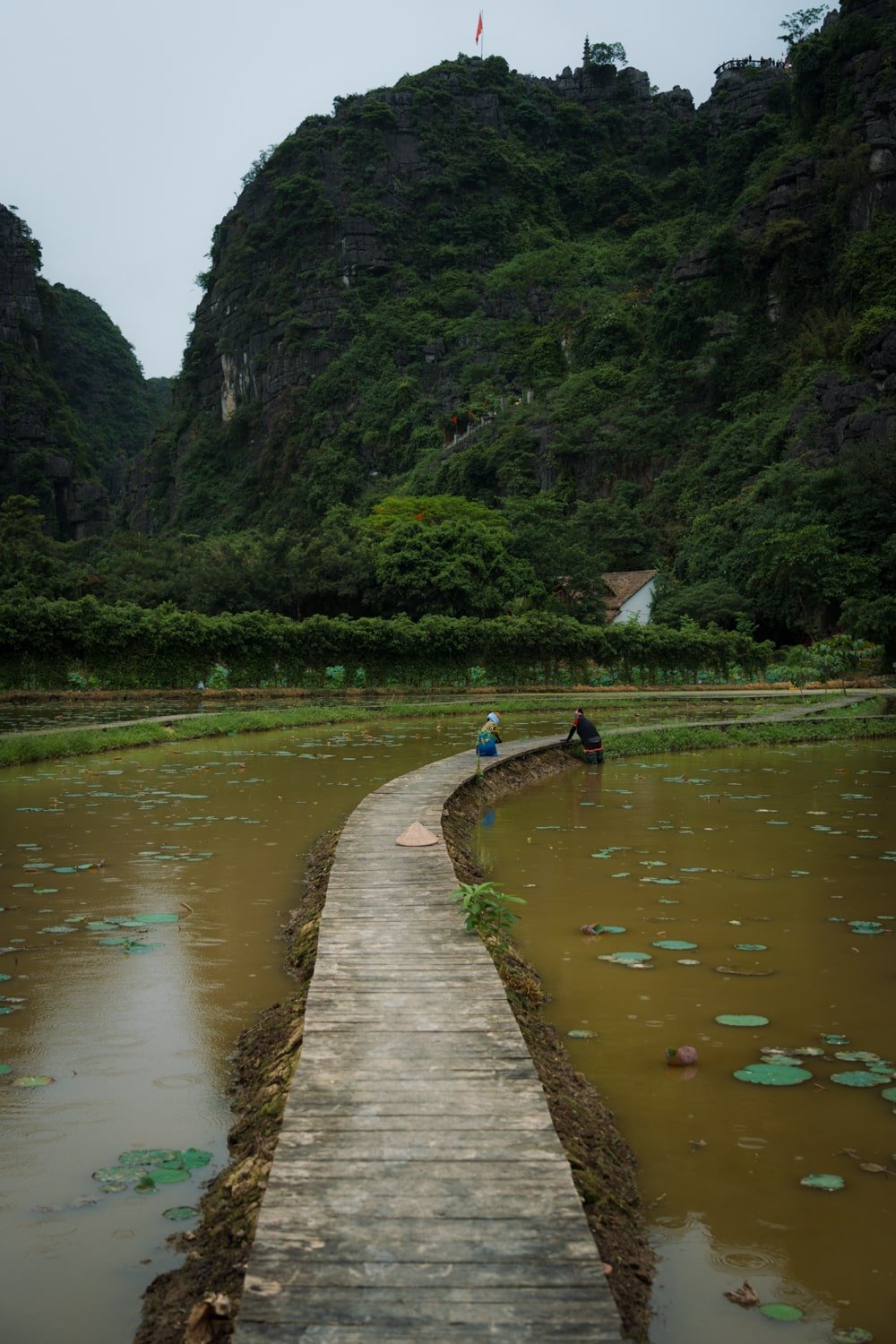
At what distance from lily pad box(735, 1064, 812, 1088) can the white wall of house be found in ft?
161

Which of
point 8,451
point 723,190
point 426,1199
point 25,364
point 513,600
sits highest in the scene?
point 723,190

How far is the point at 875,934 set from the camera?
6.89 m

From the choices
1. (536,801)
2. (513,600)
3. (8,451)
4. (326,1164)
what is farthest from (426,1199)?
(8,451)

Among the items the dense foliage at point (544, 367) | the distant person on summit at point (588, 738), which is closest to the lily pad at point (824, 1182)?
the distant person on summit at point (588, 738)

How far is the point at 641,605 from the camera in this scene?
5459 centimetres

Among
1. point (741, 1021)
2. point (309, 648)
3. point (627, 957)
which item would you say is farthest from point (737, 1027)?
A: point (309, 648)

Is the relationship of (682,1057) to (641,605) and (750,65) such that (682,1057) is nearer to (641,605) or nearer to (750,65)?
(641,605)

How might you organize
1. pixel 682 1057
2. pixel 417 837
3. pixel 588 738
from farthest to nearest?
pixel 588 738 < pixel 417 837 < pixel 682 1057

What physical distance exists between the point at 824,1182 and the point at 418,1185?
60.5 inches

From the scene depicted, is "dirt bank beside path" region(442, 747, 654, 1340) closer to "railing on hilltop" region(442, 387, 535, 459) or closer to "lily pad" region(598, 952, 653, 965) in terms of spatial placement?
"lily pad" region(598, 952, 653, 965)

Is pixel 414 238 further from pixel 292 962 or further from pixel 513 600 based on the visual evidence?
pixel 292 962

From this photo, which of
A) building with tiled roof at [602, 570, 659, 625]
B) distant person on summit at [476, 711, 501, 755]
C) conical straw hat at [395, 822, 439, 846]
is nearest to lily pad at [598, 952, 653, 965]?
conical straw hat at [395, 822, 439, 846]

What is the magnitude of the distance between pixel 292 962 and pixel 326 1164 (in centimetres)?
312

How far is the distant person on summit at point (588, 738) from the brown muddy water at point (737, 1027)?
4.50m
